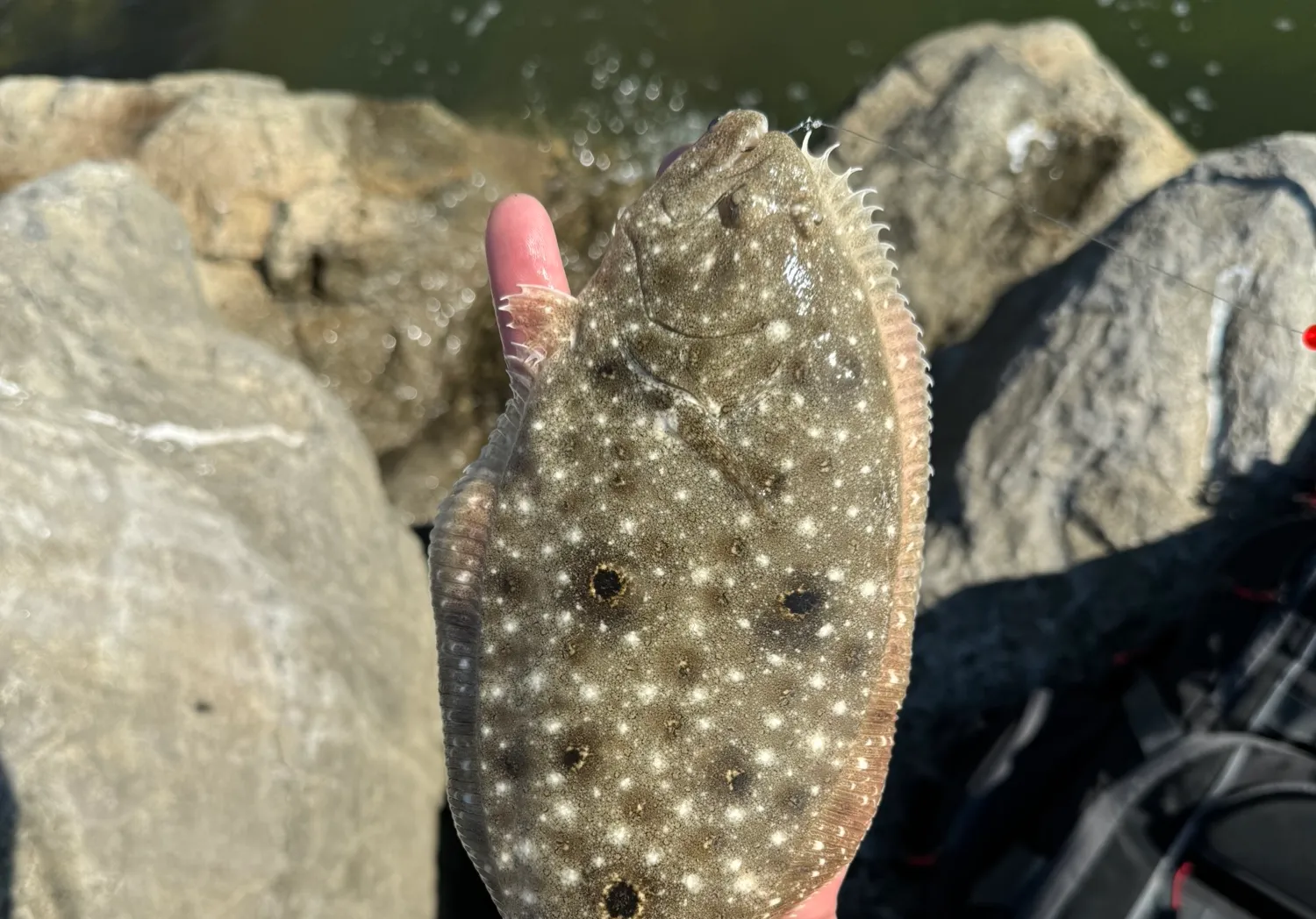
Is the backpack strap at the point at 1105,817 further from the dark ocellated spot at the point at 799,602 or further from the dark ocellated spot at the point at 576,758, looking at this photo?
the dark ocellated spot at the point at 576,758

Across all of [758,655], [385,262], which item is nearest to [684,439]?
[758,655]

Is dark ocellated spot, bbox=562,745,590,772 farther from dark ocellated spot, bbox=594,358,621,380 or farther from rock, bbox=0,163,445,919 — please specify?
rock, bbox=0,163,445,919

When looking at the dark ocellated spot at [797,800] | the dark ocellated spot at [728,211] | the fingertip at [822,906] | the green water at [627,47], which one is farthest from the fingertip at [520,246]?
the green water at [627,47]

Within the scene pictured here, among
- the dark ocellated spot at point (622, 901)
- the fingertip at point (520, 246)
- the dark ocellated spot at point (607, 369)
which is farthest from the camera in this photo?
the fingertip at point (520, 246)

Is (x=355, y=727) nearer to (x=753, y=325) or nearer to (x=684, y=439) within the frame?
(x=684, y=439)

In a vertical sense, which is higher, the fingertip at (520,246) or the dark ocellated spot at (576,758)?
the fingertip at (520,246)

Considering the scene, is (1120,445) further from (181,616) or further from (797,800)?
(181,616)
